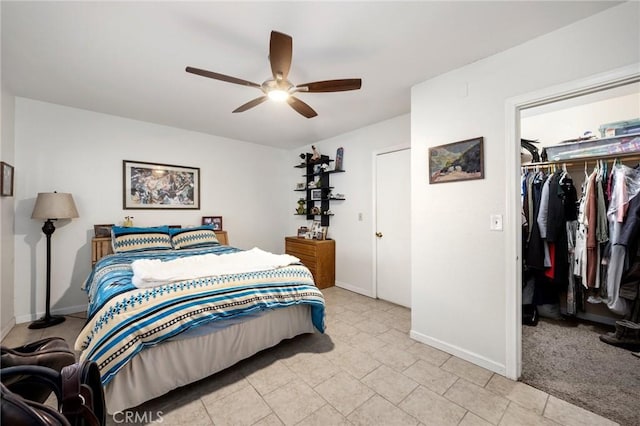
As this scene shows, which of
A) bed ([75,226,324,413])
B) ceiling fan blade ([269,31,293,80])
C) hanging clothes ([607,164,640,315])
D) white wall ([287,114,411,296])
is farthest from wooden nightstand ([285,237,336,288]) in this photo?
hanging clothes ([607,164,640,315])

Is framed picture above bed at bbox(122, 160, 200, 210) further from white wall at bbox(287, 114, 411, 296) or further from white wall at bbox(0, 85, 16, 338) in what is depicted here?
white wall at bbox(287, 114, 411, 296)

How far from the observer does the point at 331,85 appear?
190 centimetres

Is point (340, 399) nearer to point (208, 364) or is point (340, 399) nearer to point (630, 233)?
point (208, 364)

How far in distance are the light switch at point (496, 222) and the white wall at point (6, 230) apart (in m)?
4.40

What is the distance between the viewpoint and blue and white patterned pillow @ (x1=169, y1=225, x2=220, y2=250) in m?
3.35

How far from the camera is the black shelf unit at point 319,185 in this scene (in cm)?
430

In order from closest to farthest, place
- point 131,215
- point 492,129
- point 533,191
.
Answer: point 492,129
point 533,191
point 131,215

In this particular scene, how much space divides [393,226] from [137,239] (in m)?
3.21

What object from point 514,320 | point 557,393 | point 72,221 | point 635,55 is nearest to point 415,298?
point 514,320

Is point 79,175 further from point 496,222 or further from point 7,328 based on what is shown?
point 496,222

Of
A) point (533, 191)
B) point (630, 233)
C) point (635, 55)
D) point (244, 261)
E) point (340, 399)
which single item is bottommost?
point (340, 399)

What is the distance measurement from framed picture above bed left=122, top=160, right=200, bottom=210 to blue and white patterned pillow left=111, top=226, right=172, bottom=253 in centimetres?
50

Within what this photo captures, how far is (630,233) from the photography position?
7.30 feet

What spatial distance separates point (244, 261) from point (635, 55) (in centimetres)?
305
